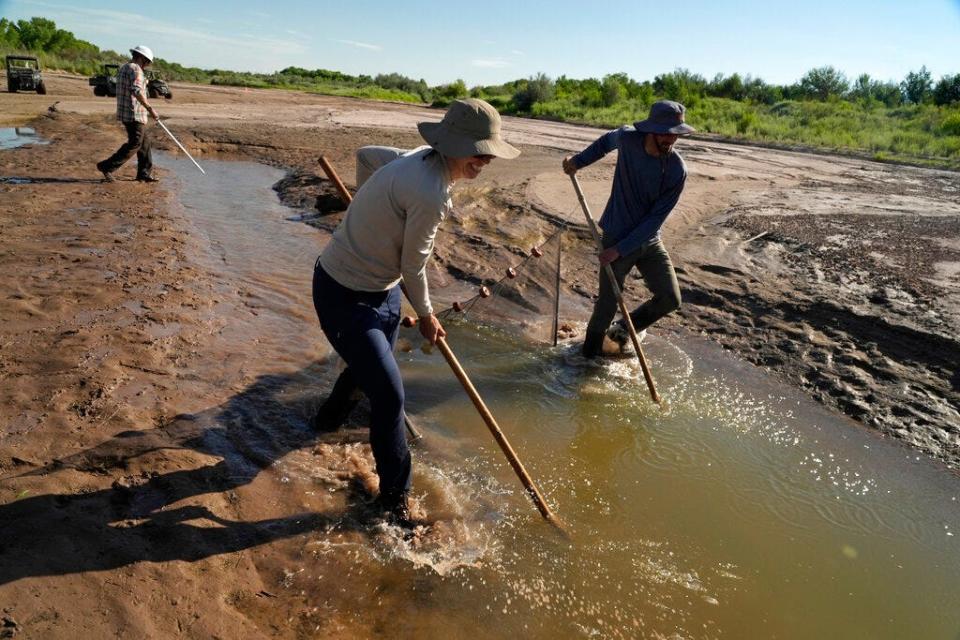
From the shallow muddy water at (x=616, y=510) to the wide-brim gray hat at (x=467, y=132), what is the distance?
5.91 feet

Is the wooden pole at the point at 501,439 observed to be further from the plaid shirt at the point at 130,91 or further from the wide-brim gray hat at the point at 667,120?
the plaid shirt at the point at 130,91

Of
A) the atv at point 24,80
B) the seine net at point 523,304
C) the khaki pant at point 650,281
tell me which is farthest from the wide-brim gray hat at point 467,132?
the atv at point 24,80

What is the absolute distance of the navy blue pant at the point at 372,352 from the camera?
275 centimetres

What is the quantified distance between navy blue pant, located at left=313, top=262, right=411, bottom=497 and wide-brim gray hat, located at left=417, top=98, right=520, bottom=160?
0.75 m

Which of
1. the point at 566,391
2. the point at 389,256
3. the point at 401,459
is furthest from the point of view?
the point at 566,391

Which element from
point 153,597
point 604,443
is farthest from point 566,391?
point 153,597

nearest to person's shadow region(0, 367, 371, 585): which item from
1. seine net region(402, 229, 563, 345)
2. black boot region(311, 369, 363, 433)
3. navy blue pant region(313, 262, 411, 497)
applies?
black boot region(311, 369, 363, 433)

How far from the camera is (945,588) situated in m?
3.13

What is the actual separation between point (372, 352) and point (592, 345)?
2.81m

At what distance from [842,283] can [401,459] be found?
5.75 m

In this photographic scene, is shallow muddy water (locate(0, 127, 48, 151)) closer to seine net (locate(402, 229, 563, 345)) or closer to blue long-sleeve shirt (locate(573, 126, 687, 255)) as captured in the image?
seine net (locate(402, 229, 563, 345))

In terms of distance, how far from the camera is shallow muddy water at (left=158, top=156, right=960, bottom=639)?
2.75 metres

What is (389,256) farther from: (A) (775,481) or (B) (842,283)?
(B) (842,283)

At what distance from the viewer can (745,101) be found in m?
36.7
